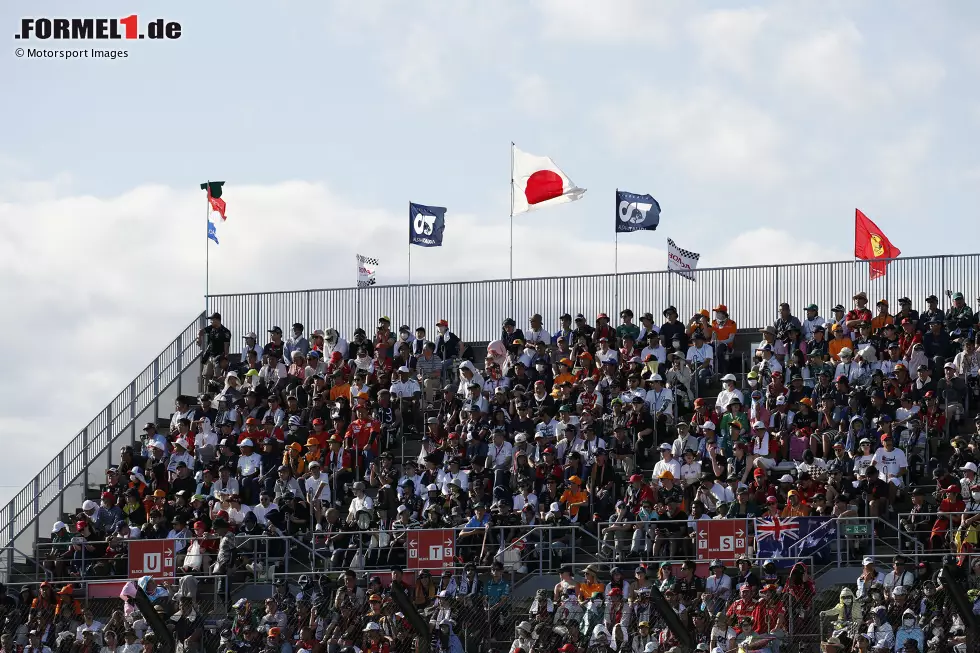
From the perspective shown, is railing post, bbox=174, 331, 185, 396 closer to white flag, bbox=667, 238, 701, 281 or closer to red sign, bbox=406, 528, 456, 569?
white flag, bbox=667, 238, 701, 281

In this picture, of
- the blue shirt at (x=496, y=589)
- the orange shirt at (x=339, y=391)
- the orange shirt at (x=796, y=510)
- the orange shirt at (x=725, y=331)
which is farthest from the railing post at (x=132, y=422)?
the orange shirt at (x=796, y=510)

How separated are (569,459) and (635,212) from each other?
10.4m

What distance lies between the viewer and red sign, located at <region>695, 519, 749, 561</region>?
32.0 meters

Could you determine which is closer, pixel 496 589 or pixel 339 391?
pixel 496 589

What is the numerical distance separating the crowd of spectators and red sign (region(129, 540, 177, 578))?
29 cm

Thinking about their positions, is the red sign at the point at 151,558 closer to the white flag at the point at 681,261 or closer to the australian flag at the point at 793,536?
the australian flag at the point at 793,536

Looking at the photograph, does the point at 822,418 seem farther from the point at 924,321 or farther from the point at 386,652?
the point at 386,652

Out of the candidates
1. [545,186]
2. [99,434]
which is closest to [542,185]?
[545,186]

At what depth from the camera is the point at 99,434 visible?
44.3 m

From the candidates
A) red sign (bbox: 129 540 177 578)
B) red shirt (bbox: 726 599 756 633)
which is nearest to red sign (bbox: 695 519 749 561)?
red shirt (bbox: 726 599 756 633)

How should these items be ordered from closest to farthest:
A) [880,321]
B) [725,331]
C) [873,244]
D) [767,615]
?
[767,615] → [880,321] → [725,331] → [873,244]

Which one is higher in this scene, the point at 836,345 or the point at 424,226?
the point at 424,226

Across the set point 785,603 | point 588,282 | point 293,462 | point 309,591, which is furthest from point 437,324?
point 785,603

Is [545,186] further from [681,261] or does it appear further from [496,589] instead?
[496,589]
